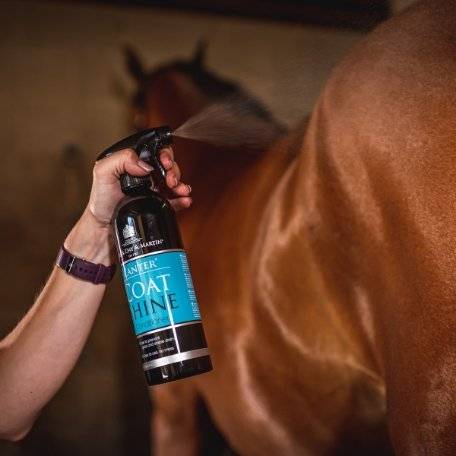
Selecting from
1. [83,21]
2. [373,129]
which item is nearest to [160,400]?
[373,129]

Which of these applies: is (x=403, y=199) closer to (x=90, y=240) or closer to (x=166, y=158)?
(x=166, y=158)

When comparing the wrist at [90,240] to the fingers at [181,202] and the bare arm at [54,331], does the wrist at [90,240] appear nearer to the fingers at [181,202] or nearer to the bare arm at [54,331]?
the bare arm at [54,331]

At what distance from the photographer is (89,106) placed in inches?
120

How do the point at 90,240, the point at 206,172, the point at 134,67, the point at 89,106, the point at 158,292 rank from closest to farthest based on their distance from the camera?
the point at 158,292 < the point at 90,240 < the point at 206,172 < the point at 134,67 < the point at 89,106

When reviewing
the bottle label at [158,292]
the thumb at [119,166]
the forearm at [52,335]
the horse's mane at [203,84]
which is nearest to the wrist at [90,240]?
the forearm at [52,335]

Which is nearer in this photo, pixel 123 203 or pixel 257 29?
pixel 123 203

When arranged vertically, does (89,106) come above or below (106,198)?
above

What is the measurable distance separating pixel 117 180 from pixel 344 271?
43 centimetres

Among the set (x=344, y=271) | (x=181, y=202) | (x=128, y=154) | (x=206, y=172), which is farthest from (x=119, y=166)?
(x=206, y=172)

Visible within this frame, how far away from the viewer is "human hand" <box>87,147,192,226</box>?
776 mm

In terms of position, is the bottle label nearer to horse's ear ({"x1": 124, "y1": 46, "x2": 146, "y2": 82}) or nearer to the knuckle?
the knuckle

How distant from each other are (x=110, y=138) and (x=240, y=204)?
1903 millimetres

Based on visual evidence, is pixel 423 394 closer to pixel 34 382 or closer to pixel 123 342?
pixel 34 382

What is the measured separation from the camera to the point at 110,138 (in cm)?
306
